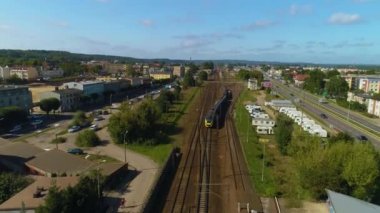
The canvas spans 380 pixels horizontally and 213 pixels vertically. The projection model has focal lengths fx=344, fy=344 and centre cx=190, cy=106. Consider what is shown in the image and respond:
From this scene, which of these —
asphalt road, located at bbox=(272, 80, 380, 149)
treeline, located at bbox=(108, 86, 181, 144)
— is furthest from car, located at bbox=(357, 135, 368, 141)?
treeline, located at bbox=(108, 86, 181, 144)

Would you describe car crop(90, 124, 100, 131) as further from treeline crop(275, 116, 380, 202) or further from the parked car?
treeline crop(275, 116, 380, 202)

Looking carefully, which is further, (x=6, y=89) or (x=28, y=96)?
(x=28, y=96)

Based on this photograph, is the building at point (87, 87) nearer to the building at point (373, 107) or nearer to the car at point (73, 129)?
the car at point (73, 129)

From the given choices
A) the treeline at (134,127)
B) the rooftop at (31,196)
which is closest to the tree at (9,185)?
the rooftop at (31,196)

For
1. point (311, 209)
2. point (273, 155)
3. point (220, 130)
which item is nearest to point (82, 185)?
point (311, 209)

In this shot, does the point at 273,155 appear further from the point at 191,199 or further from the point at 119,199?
the point at 119,199

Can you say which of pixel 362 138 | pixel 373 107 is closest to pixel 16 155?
pixel 362 138
